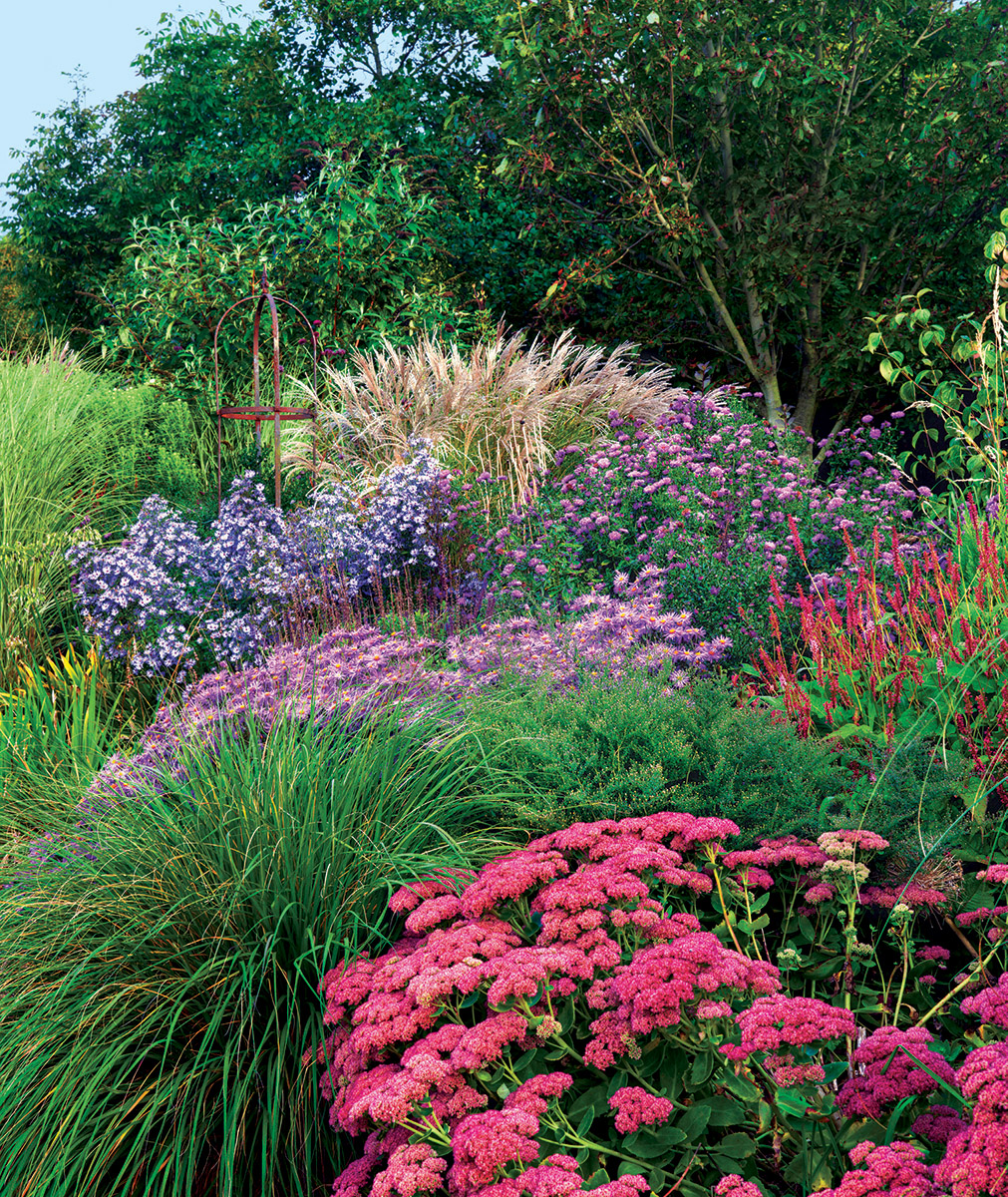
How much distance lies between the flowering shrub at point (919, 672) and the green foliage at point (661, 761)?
20 centimetres

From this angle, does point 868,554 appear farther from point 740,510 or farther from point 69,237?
point 69,237

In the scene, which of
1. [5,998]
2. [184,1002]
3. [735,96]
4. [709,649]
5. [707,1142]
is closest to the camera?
[707,1142]

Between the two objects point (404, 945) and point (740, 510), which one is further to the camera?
point (740, 510)

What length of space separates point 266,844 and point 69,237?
589 inches

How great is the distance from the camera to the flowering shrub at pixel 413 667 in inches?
132

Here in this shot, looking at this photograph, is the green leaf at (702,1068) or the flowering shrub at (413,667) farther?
the flowering shrub at (413,667)

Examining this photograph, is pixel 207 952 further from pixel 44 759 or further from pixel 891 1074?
pixel 44 759

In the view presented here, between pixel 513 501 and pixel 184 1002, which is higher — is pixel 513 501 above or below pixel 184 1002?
above

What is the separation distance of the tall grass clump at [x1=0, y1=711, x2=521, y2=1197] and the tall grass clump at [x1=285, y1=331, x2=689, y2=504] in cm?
373

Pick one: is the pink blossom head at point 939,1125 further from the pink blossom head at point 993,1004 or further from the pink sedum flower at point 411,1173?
the pink sedum flower at point 411,1173

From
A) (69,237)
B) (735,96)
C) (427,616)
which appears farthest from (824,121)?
(69,237)

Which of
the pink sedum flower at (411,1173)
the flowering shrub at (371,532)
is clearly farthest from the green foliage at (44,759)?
the pink sedum flower at (411,1173)

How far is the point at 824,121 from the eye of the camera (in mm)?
8391

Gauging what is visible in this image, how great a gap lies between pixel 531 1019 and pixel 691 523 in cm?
369
